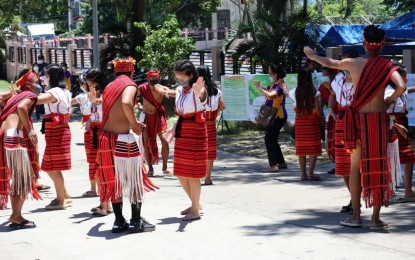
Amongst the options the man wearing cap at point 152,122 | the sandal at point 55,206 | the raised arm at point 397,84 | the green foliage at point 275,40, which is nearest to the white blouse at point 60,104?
the sandal at point 55,206

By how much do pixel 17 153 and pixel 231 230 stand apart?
243 centimetres

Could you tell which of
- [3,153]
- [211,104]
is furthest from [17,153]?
[211,104]

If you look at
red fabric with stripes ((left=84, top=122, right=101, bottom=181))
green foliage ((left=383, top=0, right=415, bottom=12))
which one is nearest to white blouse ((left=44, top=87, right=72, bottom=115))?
red fabric with stripes ((left=84, top=122, right=101, bottom=181))

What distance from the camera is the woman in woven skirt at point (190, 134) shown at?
9367 mm

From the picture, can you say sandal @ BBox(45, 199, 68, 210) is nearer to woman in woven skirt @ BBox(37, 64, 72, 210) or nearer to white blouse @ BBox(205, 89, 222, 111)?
woman in woven skirt @ BBox(37, 64, 72, 210)

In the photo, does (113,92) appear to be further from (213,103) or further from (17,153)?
(213,103)

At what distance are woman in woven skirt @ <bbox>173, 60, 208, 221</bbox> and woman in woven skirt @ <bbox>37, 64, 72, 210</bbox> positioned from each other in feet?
5.49

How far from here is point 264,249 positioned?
791 cm

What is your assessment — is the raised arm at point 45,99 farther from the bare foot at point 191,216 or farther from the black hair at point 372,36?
the black hair at point 372,36

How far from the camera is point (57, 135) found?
1063 cm

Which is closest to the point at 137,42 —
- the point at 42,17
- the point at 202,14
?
the point at 202,14

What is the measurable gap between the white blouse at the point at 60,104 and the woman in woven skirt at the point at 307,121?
3348 millimetres

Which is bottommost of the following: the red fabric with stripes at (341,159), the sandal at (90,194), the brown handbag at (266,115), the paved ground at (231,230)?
the paved ground at (231,230)

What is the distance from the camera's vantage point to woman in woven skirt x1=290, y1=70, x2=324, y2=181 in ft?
39.7
